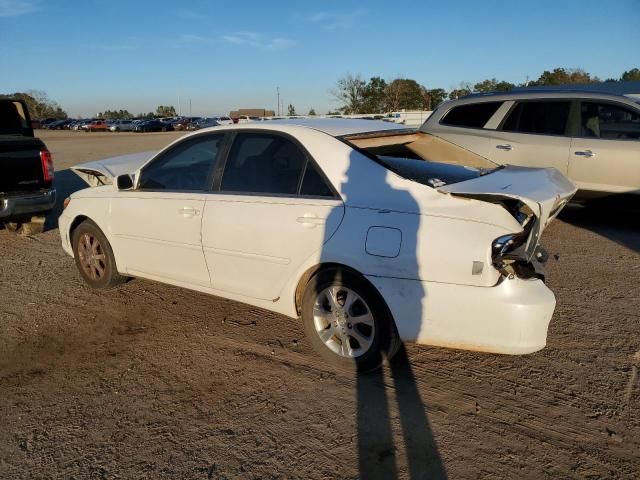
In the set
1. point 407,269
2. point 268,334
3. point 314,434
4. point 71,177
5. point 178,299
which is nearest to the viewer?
point 314,434

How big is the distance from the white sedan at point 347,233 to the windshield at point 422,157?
0.07ft

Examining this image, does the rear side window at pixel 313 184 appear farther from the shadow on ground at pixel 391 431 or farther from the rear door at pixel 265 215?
the shadow on ground at pixel 391 431

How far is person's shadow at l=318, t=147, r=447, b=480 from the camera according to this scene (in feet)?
8.52

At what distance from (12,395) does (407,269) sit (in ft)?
8.84

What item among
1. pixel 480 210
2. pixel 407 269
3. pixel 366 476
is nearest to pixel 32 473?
pixel 366 476

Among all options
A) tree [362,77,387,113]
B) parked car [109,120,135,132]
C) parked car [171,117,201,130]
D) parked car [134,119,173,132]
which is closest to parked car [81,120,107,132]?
parked car [109,120,135,132]

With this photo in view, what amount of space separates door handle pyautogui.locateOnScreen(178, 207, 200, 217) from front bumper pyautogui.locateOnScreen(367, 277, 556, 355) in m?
1.63

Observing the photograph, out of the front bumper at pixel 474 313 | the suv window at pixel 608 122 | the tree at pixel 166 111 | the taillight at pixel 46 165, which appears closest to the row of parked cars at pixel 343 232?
the front bumper at pixel 474 313

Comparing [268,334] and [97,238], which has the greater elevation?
[97,238]

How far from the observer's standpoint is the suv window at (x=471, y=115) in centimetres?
795

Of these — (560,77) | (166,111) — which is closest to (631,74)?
(560,77)

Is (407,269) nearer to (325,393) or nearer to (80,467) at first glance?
(325,393)

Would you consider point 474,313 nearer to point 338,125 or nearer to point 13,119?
point 338,125

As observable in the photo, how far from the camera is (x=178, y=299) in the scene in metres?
4.91
